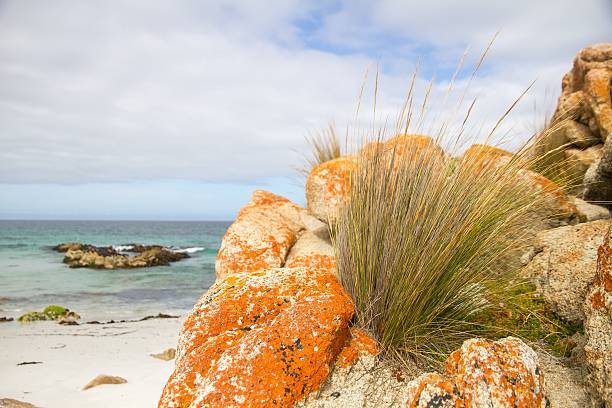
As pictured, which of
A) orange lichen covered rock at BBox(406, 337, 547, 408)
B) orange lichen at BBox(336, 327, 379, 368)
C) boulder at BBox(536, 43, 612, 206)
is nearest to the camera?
orange lichen covered rock at BBox(406, 337, 547, 408)

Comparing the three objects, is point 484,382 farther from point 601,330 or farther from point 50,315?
point 50,315

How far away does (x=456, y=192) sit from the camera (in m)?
2.93

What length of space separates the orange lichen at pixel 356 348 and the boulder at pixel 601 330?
1.10 meters

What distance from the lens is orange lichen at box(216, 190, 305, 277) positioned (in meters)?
5.36

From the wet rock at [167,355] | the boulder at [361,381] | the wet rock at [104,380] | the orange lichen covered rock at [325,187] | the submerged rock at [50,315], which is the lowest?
the submerged rock at [50,315]

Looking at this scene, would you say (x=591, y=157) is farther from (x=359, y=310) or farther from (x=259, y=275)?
(x=259, y=275)

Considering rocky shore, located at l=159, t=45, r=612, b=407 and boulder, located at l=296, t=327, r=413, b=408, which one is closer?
rocky shore, located at l=159, t=45, r=612, b=407

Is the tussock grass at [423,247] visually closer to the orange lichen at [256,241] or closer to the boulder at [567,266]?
the boulder at [567,266]

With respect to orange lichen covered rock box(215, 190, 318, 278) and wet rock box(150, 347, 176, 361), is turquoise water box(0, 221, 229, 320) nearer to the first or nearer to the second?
wet rock box(150, 347, 176, 361)

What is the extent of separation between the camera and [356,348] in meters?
2.64

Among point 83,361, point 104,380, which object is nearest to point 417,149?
point 104,380

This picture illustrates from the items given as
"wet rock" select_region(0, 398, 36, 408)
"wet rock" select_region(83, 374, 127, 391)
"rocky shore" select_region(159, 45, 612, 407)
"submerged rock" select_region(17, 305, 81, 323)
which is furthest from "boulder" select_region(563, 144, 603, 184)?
"submerged rock" select_region(17, 305, 81, 323)

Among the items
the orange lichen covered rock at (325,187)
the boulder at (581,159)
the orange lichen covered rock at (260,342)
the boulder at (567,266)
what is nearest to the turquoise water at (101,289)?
the orange lichen covered rock at (325,187)

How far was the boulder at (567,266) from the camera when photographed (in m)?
3.09
